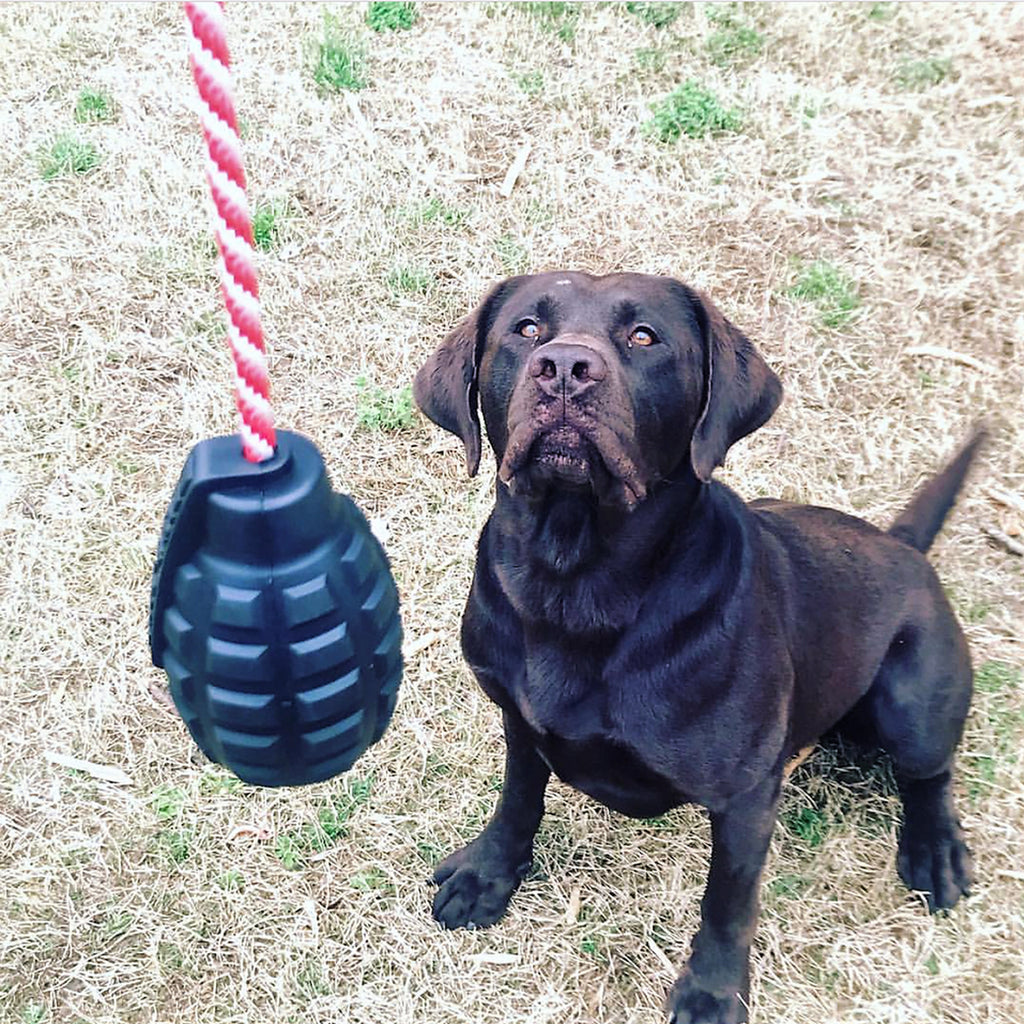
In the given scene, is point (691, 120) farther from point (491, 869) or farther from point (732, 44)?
point (491, 869)

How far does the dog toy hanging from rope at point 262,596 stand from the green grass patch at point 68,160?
3494mm

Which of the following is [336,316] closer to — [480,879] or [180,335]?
[180,335]

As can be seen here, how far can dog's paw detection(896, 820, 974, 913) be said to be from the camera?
2.82m

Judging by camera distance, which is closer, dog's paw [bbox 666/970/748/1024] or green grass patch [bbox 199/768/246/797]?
dog's paw [bbox 666/970/748/1024]

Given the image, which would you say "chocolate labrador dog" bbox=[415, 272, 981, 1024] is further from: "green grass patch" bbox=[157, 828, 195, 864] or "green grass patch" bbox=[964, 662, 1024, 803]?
"green grass patch" bbox=[157, 828, 195, 864]

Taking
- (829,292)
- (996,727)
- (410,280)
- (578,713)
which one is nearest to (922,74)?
(829,292)

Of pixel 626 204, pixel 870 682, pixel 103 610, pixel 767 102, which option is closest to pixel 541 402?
pixel 870 682

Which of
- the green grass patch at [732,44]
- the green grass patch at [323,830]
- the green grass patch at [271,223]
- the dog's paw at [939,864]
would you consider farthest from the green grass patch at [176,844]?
the green grass patch at [732,44]

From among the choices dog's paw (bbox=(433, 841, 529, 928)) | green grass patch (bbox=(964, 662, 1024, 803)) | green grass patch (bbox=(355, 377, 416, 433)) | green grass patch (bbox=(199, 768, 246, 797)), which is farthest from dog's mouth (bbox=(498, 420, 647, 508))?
green grass patch (bbox=(355, 377, 416, 433))

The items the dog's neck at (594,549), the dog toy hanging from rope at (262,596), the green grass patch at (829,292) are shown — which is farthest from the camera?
the green grass patch at (829,292)

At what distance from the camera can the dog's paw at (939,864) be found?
9.26ft

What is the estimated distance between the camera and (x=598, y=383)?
6.38 ft

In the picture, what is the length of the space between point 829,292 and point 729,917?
2.48 m

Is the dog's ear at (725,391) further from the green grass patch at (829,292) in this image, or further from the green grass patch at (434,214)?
the green grass patch at (434,214)
